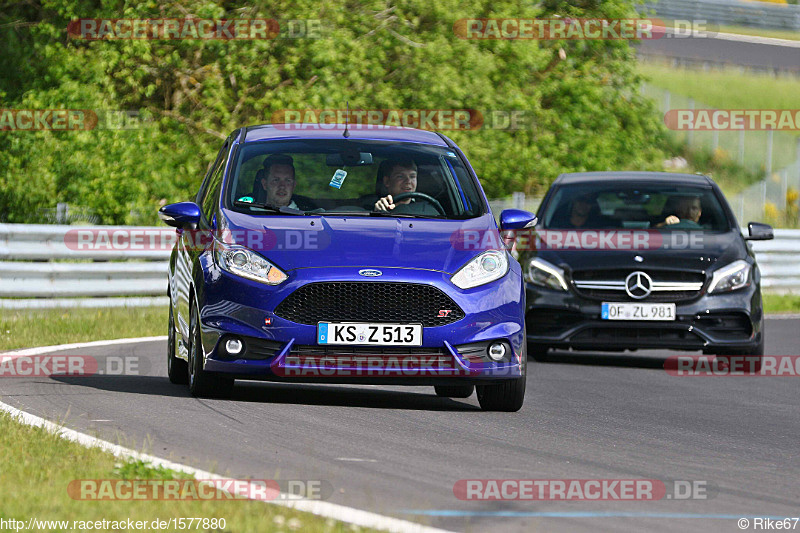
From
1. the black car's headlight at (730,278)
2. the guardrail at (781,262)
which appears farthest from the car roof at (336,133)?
the guardrail at (781,262)

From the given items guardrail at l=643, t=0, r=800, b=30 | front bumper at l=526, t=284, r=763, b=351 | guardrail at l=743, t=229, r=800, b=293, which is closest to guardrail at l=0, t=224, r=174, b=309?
front bumper at l=526, t=284, r=763, b=351

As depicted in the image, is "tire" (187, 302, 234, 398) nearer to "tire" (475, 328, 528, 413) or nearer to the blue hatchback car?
the blue hatchback car

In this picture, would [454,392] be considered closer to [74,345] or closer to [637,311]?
[637,311]

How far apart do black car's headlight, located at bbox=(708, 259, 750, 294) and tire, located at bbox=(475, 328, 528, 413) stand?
164 inches

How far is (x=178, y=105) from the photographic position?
2645cm

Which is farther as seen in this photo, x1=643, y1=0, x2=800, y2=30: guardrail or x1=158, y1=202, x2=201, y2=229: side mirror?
x1=643, y1=0, x2=800, y2=30: guardrail

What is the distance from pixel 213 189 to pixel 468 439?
3.13 meters

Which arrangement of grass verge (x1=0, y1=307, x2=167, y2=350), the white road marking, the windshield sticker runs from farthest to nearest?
1. grass verge (x1=0, y1=307, x2=167, y2=350)
2. the white road marking
3. the windshield sticker

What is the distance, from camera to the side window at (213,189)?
31.8 feet

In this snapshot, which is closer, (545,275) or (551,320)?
(551,320)

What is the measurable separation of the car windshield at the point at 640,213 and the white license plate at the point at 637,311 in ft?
3.44

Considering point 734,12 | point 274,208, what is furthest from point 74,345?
point 734,12

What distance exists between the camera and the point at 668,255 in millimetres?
13039

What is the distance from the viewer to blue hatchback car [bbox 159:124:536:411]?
8.55 metres
